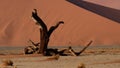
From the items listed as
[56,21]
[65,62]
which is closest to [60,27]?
[56,21]

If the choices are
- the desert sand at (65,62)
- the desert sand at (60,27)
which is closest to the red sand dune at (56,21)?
the desert sand at (60,27)

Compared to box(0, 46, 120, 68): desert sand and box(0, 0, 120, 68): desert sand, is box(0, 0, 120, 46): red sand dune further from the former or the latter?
box(0, 46, 120, 68): desert sand

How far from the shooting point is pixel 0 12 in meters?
98.2

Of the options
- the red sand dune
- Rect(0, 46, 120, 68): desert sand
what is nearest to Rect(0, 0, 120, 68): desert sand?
the red sand dune

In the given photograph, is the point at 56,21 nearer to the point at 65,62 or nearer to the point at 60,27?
the point at 60,27

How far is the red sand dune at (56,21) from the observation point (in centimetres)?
9000

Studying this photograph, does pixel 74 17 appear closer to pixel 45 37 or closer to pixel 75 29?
pixel 75 29

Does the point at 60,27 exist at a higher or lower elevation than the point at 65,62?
lower

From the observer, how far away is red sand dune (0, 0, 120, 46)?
90000mm

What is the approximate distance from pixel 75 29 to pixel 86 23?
276 centimetres

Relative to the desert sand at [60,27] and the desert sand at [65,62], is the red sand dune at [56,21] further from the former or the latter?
the desert sand at [65,62]

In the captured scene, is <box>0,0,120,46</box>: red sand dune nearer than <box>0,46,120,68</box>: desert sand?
No

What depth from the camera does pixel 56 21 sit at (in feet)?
318

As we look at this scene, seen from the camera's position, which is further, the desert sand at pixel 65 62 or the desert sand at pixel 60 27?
the desert sand at pixel 60 27
